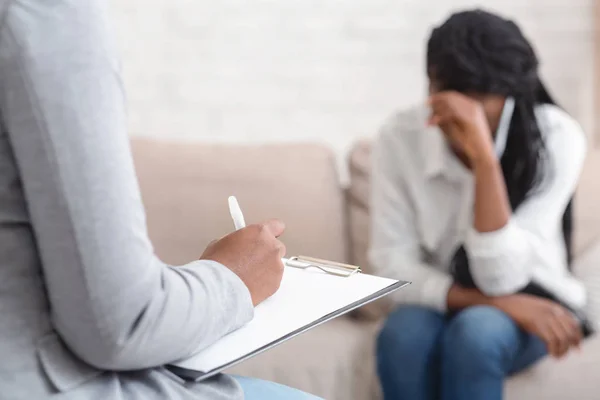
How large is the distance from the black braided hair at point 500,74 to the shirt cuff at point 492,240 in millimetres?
75

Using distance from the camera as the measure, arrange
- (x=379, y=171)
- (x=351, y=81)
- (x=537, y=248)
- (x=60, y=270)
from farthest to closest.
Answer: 1. (x=351, y=81)
2. (x=379, y=171)
3. (x=537, y=248)
4. (x=60, y=270)

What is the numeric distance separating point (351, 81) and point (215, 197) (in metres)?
0.71

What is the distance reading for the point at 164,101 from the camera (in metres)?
2.16

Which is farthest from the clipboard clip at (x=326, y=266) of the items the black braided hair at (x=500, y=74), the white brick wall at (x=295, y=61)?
the white brick wall at (x=295, y=61)

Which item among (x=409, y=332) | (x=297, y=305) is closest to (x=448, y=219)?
(x=409, y=332)

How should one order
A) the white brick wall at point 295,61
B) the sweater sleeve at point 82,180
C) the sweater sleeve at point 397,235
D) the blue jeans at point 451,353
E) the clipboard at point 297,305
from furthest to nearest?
the white brick wall at point 295,61
the sweater sleeve at point 397,235
the blue jeans at point 451,353
the clipboard at point 297,305
the sweater sleeve at point 82,180

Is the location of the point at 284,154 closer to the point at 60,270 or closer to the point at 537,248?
the point at 537,248

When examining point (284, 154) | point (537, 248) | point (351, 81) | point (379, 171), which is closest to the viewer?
point (537, 248)

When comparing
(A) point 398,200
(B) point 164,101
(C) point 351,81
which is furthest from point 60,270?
(C) point 351,81

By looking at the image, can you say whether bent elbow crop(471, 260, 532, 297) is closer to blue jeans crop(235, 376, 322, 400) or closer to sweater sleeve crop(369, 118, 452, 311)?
sweater sleeve crop(369, 118, 452, 311)

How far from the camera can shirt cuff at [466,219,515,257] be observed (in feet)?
4.85

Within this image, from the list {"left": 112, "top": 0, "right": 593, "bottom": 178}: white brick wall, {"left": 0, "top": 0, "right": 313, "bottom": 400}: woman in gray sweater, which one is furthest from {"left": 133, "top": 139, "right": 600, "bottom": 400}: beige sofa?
{"left": 0, "top": 0, "right": 313, "bottom": 400}: woman in gray sweater

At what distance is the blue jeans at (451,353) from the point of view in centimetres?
142

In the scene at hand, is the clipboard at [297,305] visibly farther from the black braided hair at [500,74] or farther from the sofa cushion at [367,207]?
the sofa cushion at [367,207]
